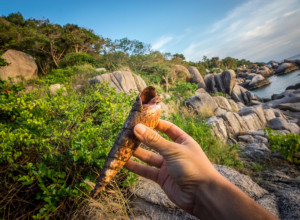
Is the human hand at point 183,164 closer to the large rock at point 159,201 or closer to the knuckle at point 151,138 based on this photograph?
the knuckle at point 151,138

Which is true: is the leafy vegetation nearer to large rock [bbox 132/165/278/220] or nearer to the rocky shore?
large rock [bbox 132/165/278/220]

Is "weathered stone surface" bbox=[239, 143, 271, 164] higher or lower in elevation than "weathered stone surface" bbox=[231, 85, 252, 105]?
higher

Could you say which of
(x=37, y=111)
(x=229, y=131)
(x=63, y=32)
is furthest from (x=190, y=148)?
(x=63, y=32)

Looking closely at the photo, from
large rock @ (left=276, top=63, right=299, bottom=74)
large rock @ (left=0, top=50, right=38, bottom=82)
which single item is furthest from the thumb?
large rock @ (left=276, top=63, right=299, bottom=74)

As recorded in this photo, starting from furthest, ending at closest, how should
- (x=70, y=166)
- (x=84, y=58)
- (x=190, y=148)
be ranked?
(x=84, y=58) → (x=70, y=166) → (x=190, y=148)

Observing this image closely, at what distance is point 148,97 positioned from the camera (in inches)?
66.4

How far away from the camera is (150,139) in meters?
1.46

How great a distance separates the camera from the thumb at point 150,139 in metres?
1.44

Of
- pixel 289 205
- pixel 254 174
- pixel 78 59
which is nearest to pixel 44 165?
Answer: pixel 289 205

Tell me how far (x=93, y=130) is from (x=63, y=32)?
2688 cm

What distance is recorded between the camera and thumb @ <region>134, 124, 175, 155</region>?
4.72 feet

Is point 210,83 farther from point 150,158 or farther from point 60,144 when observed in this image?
point 60,144

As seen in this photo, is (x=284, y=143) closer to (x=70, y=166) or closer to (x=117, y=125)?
(x=117, y=125)

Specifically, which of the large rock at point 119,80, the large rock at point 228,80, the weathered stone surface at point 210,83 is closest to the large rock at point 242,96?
the large rock at point 228,80
